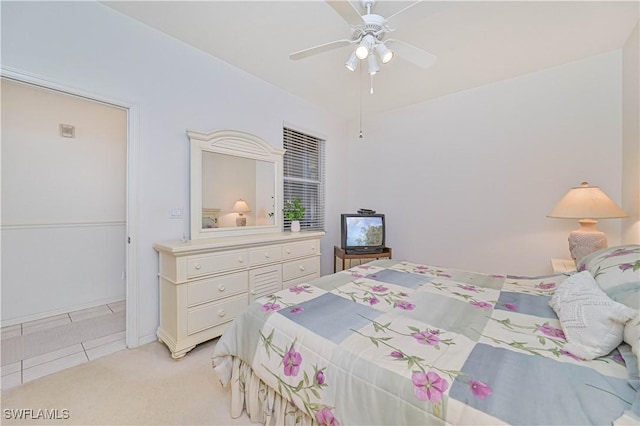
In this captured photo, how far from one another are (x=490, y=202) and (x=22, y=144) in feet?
16.5

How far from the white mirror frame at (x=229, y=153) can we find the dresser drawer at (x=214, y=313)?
0.66 m

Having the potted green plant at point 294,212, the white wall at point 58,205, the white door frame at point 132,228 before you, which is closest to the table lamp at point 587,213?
the potted green plant at point 294,212

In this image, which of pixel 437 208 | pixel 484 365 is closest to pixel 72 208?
pixel 484 365

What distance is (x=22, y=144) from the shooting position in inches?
103

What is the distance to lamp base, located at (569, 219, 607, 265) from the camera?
2109mm

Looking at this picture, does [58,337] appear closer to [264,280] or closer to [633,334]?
[264,280]

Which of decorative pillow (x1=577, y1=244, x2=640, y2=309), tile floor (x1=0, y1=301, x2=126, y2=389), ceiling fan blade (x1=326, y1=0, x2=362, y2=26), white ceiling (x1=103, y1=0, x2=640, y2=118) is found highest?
white ceiling (x1=103, y1=0, x2=640, y2=118)

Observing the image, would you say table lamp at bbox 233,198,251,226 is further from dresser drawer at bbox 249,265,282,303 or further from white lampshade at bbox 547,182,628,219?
white lampshade at bbox 547,182,628,219

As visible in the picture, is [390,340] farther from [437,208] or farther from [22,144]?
[22,144]

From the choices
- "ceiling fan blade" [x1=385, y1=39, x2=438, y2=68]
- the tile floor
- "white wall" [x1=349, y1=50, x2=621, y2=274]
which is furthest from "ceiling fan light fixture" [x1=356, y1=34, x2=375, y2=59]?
the tile floor

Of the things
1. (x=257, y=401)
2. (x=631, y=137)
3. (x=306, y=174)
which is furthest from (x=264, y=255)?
(x=631, y=137)

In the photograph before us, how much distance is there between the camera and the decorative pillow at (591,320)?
0.86 m

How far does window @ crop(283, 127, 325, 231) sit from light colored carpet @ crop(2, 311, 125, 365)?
209cm

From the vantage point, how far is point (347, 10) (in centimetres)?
148
